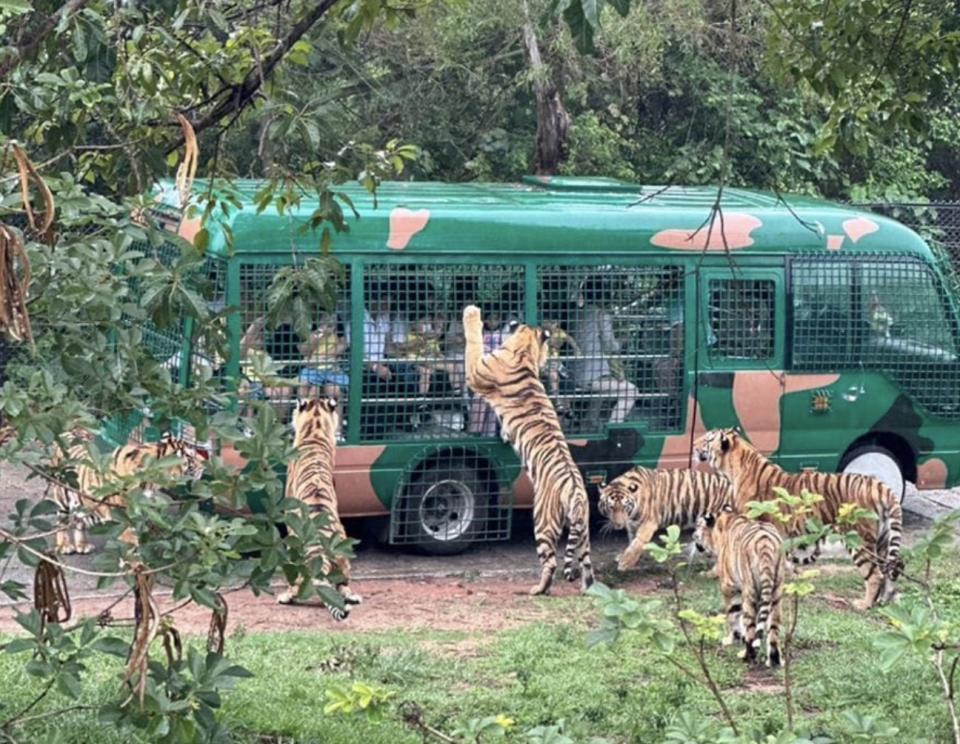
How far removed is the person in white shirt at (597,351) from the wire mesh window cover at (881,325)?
3.96 feet

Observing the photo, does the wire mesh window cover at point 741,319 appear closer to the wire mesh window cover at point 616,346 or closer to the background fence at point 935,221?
the wire mesh window cover at point 616,346

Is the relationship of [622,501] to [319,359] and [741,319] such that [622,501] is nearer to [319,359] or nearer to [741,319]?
[741,319]

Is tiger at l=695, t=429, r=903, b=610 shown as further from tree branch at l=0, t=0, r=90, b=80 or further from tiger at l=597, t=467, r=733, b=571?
tree branch at l=0, t=0, r=90, b=80

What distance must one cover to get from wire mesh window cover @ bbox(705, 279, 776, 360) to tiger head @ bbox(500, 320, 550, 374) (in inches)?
45.4

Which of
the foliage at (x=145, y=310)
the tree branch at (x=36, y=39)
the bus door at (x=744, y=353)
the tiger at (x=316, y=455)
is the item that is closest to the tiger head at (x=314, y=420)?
the tiger at (x=316, y=455)

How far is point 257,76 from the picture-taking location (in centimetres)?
546

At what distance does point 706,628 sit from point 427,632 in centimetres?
396

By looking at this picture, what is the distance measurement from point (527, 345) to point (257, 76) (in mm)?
4972

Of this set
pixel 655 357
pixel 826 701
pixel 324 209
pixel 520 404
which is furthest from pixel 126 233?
pixel 655 357

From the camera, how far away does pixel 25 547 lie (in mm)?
4105

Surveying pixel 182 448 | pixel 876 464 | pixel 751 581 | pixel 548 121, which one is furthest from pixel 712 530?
pixel 548 121

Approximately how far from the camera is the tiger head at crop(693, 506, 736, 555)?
8.48 metres

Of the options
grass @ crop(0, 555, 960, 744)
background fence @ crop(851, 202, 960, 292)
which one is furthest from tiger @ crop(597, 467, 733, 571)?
background fence @ crop(851, 202, 960, 292)

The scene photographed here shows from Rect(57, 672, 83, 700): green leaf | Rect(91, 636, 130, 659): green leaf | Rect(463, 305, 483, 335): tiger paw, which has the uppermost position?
Rect(463, 305, 483, 335): tiger paw
